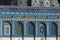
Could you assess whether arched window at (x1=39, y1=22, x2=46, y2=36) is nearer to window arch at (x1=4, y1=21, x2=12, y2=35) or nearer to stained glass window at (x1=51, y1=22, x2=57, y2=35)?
stained glass window at (x1=51, y1=22, x2=57, y2=35)

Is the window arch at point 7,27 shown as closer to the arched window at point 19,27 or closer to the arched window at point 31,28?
the arched window at point 19,27

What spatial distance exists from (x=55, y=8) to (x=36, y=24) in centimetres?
47

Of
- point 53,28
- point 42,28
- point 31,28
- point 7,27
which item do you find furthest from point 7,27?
point 53,28

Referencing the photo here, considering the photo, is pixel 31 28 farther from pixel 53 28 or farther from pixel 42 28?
pixel 53 28

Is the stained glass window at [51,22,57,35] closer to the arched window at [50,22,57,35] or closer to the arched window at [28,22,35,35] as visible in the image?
the arched window at [50,22,57,35]

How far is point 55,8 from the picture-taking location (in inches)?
209

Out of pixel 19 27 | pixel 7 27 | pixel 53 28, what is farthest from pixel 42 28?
pixel 7 27

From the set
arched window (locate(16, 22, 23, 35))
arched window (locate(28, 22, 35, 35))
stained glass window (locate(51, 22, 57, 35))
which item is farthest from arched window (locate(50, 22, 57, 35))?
arched window (locate(16, 22, 23, 35))

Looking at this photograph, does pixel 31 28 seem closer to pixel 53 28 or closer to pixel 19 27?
pixel 19 27

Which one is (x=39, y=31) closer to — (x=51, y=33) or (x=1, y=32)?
(x=51, y=33)

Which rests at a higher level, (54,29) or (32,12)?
(32,12)

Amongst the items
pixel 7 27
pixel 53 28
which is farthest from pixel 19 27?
pixel 53 28

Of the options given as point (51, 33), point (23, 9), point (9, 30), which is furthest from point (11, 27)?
point (51, 33)

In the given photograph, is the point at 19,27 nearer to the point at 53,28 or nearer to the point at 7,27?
the point at 7,27
